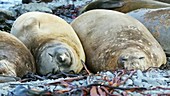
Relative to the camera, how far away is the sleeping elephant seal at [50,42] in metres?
5.79

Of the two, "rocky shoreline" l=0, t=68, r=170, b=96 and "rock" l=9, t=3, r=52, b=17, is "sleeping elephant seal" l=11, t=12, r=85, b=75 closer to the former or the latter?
"rocky shoreline" l=0, t=68, r=170, b=96

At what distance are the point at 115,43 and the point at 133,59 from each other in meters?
0.60

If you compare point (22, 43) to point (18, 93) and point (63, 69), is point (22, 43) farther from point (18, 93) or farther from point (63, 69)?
point (18, 93)

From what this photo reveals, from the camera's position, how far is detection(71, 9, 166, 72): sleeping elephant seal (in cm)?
574

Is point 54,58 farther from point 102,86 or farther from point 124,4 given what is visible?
point 124,4

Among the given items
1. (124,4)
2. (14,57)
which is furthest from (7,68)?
(124,4)

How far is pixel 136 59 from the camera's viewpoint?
18.4 feet

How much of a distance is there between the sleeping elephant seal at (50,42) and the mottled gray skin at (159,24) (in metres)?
1.22

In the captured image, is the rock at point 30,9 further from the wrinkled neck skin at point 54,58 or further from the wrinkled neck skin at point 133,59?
the wrinkled neck skin at point 133,59

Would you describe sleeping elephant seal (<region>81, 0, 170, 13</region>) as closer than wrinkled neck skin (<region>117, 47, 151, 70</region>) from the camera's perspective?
No

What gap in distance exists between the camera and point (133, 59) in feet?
18.3

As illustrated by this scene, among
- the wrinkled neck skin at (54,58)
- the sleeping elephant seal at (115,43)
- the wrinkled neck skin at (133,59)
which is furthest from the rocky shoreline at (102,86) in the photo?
the wrinkled neck skin at (54,58)

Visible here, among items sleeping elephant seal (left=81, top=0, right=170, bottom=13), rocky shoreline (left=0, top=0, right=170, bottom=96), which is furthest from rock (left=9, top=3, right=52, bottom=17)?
rocky shoreline (left=0, top=0, right=170, bottom=96)

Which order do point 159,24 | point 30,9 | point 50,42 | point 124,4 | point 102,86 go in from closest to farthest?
point 102,86 < point 50,42 < point 159,24 < point 124,4 < point 30,9
